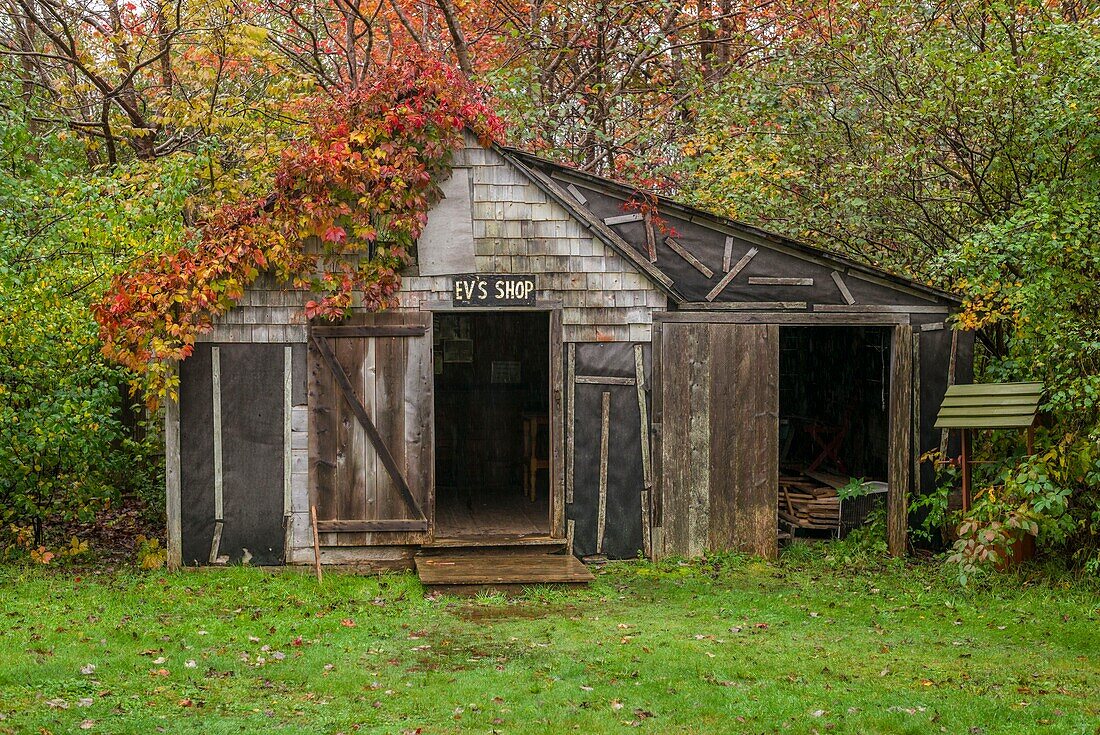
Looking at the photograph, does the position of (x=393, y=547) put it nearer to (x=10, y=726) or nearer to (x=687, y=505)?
(x=687, y=505)

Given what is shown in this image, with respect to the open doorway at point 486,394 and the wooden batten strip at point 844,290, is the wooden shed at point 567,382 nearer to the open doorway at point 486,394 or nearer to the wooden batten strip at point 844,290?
the wooden batten strip at point 844,290

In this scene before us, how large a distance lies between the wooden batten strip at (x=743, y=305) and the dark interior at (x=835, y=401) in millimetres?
2423

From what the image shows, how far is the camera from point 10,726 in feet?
19.6

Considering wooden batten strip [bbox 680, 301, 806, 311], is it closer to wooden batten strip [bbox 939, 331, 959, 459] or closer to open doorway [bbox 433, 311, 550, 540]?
wooden batten strip [bbox 939, 331, 959, 459]

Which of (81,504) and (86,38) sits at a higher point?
(86,38)

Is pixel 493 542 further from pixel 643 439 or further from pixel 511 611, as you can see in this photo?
pixel 643 439

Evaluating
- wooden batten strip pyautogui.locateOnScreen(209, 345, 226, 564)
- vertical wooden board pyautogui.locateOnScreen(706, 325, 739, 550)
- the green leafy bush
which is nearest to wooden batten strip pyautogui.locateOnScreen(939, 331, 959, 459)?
vertical wooden board pyautogui.locateOnScreen(706, 325, 739, 550)

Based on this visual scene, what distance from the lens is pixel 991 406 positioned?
1006cm

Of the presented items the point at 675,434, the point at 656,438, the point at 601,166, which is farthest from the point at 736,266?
the point at 601,166

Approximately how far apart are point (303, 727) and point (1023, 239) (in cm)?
762

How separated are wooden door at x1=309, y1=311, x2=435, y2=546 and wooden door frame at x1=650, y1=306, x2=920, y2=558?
7.46 feet

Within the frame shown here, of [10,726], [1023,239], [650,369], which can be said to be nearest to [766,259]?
[650,369]

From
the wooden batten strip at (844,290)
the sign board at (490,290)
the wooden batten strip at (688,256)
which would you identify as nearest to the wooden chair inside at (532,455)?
the sign board at (490,290)

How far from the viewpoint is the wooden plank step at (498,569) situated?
32.1 ft
